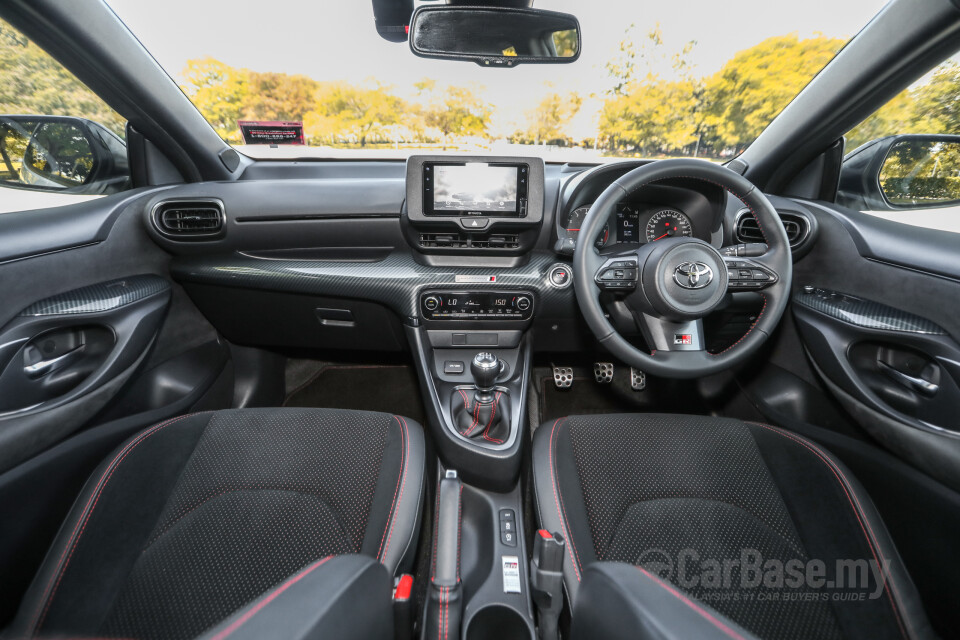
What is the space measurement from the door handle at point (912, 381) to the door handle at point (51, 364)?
262 centimetres

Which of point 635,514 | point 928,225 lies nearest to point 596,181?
point 928,225

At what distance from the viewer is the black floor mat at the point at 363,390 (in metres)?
2.77

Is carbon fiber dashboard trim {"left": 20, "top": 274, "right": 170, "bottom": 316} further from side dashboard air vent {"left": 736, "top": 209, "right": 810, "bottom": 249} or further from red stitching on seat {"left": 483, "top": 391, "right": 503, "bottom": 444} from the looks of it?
side dashboard air vent {"left": 736, "top": 209, "right": 810, "bottom": 249}

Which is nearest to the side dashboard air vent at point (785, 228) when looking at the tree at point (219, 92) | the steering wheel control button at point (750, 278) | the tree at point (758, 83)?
the steering wheel control button at point (750, 278)

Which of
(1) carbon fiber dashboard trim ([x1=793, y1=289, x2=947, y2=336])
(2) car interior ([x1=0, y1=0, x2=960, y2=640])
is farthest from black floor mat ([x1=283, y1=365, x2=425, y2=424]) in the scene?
(1) carbon fiber dashboard trim ([x1=793, y1=289, x2=947, y2=336])

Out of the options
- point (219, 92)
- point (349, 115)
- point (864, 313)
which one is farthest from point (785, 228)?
point (219, 92)

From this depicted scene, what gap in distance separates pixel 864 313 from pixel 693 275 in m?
0.62

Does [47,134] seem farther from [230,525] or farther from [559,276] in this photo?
[559,276]

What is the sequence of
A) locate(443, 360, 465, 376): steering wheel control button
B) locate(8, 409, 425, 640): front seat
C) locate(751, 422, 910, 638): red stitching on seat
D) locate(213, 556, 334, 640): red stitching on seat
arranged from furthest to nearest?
locate(443, 360, 465, 376): steering wheel control button → locate(751, 422, 910, 638): red stitching on seat → locate(8, 409, 425, 640): front seat → locate(213, 556, 334, 640): red stitching on seat

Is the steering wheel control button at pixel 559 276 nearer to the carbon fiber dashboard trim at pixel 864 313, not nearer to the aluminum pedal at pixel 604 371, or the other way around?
the aluminum pedal at pixel 604 371

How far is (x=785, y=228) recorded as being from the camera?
1.79 metres

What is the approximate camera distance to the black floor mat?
2773 millimetres

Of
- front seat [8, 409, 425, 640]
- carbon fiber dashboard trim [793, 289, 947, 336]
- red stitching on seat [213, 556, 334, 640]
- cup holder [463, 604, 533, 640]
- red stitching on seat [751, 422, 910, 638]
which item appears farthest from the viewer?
carbon fiber dashboard trim [793, 289, 947, 336]

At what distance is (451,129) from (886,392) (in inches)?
77.1
